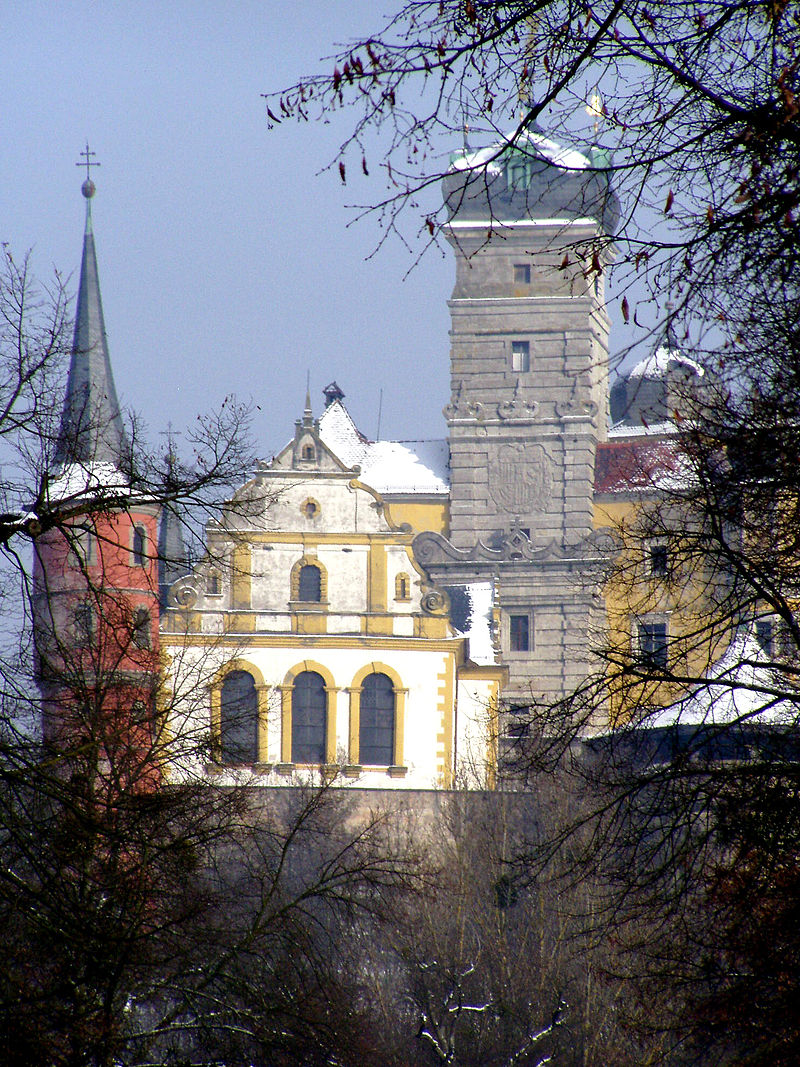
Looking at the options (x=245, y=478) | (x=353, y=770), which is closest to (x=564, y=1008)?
(x=245, y=478)

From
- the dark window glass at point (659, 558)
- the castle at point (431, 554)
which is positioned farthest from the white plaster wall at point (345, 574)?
the dark window glass at point (659, 558)

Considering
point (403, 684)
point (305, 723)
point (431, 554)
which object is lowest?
point (305, 723)

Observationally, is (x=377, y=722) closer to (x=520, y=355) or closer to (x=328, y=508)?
(x=328, y=508)

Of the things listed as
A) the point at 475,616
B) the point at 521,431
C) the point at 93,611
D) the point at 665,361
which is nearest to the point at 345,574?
the point at 475,616

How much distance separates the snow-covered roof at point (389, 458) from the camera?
76188 mm

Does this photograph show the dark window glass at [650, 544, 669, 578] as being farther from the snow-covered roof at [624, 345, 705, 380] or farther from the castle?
the castle

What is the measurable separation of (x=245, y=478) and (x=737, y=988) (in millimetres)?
4557

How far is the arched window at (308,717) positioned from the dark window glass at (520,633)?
15423mm

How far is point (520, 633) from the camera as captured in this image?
71.8m

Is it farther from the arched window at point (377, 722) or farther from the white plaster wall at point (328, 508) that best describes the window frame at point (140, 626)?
the arched window at point (377, 722)

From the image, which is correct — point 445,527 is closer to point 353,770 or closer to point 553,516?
point 553,516

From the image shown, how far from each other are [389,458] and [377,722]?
22407mm

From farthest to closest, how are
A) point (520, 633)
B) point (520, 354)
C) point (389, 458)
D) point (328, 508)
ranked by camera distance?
point (389, 458) → point (520, 354) → point (520, 633) → point (328, 508)

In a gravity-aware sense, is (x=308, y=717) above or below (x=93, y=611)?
below
